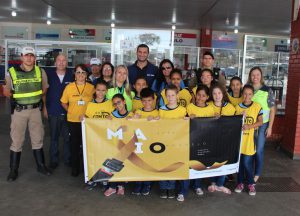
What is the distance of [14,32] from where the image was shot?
699 inches

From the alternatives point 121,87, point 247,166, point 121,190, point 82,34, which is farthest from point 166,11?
point 121,190

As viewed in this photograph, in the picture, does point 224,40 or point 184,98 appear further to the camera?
point 224,40

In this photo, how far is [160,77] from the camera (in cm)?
504

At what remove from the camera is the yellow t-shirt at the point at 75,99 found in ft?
15.0

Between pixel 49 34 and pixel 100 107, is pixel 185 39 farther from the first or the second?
pixel 100 107

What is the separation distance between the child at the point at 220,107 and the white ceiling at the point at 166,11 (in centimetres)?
640

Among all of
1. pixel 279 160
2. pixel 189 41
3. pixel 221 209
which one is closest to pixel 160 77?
pixel 221 209

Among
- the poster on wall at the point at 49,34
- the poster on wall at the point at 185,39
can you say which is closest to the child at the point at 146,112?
the poster on wall at the point at 185,39

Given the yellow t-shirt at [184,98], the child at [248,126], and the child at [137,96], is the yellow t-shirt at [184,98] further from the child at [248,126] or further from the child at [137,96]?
the child at [248,126]

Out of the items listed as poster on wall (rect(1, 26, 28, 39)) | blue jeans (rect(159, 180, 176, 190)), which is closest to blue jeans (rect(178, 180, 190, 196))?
blue jeans (rect(159, 180, 176, 190))

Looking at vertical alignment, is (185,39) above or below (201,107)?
above

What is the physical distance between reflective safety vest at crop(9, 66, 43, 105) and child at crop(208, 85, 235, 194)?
2342mm

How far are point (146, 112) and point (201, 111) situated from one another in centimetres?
67

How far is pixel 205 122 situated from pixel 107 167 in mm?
1291
